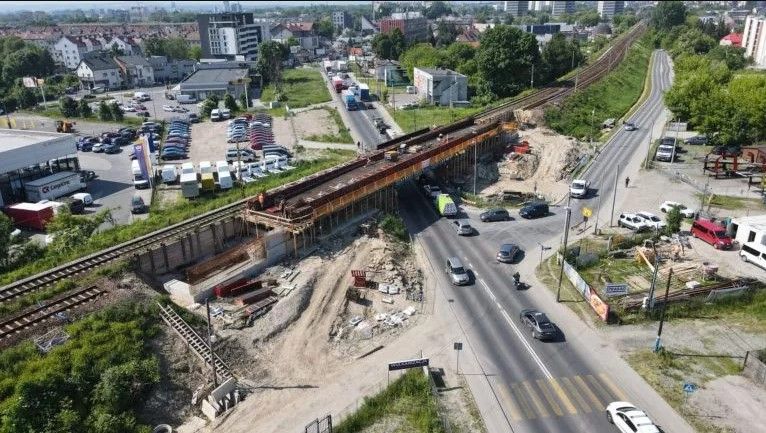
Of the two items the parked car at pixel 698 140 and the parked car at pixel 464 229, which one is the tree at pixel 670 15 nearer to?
the parked car at pixel 698 140

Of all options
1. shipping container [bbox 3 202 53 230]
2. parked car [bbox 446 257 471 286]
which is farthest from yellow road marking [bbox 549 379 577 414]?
shipping container [bbox 3 202 53 230]

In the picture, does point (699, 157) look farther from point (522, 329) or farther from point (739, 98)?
point (522, 329)

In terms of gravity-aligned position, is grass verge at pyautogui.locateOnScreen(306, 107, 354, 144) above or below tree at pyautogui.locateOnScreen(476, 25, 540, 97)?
below

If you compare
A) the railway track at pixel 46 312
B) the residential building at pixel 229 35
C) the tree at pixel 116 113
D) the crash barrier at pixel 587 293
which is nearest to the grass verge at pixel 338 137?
the tree at pixel 116 113

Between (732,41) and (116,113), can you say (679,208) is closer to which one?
(116,113)

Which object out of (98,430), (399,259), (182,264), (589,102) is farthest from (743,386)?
(589,102)

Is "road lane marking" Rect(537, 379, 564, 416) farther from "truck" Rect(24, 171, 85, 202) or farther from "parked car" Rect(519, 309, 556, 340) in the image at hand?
"truck" Rect(24, 171, 85, 202)

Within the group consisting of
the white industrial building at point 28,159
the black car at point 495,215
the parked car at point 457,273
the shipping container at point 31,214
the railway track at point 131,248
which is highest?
the white industrial building at point 28,159
